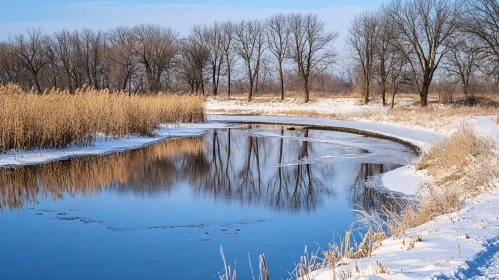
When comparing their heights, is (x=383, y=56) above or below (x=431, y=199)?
above

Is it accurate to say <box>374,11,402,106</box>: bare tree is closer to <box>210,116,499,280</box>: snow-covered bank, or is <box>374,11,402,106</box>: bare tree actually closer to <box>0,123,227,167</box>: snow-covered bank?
<box>0,123,227,167</box>: snow-covered bank

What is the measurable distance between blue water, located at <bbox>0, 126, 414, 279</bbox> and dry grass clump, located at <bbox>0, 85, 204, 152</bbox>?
154cm

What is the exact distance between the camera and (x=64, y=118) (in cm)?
1377

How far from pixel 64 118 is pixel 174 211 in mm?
7659

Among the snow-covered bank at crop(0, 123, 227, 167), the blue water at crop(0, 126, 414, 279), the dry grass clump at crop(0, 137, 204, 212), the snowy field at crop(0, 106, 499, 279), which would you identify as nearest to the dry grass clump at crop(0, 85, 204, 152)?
the snow-covered bank at crop(0, 123, 227, 167)

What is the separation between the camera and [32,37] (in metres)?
53.8

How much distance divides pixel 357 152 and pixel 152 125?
30.0 feet

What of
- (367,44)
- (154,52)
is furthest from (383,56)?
(154,52)

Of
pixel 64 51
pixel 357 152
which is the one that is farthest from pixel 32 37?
pixel 357 152

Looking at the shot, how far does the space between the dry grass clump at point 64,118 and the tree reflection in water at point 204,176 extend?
1.48 metres

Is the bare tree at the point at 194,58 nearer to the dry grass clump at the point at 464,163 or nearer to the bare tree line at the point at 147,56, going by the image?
the bare tree line at the point at 147,56

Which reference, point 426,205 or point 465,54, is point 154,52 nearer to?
point 465,54

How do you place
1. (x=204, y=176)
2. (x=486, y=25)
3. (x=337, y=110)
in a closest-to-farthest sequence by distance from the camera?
(x=204, y=176) < (x=486, y=25) < (x=337, y=110)

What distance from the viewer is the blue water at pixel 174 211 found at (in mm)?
5324
